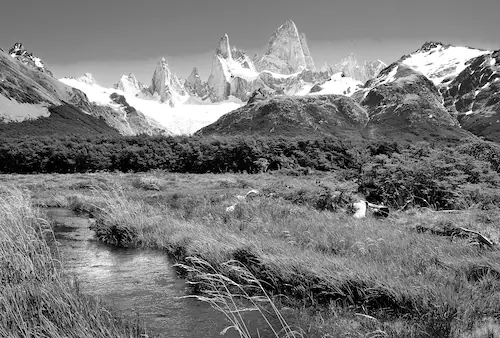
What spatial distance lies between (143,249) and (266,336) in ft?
25.6

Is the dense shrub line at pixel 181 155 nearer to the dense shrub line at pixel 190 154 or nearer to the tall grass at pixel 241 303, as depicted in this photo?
the dense shrub line at pixel 190 154

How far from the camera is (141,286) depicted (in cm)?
948

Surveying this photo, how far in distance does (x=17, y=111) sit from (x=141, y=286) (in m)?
201

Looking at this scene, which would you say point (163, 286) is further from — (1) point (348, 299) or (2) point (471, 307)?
(2) point (471, 307)

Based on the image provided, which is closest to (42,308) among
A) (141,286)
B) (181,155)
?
(141,286)

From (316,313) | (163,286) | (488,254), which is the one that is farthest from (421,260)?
(163,286)

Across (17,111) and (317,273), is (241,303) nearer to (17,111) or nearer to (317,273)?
(317,273)

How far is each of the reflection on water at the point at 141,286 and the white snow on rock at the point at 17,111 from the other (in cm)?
18571

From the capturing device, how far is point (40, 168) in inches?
2367

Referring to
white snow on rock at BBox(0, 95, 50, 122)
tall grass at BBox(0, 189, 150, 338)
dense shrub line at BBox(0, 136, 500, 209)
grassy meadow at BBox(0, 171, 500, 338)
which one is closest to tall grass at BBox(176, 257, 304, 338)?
grassy meadow at BBox(0, 171, 500, 338)

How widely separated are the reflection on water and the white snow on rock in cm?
18571

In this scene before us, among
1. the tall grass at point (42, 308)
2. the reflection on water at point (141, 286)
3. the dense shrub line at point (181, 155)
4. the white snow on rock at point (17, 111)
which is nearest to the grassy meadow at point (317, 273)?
the tall grass at point (42, 308)

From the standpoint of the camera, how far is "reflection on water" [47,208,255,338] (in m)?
7.29

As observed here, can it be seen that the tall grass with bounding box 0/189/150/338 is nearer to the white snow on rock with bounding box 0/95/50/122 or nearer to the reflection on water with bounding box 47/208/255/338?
the reflection on water with bounding box 47/208/255/338
